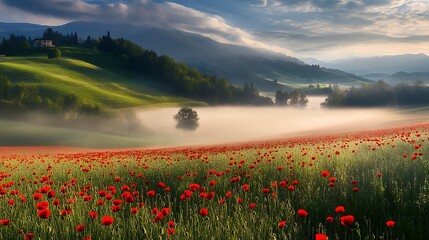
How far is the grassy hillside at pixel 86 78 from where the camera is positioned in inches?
4331

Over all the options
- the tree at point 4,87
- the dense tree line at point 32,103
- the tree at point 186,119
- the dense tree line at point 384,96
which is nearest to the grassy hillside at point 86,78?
the dense tree line at point 32,103

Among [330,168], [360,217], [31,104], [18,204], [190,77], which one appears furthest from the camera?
[190,77]

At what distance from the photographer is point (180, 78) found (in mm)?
161000

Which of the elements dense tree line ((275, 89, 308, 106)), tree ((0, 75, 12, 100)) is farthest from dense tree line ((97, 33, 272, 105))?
tree ((0, 75, 12, 100))

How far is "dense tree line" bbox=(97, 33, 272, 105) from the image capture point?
158 m

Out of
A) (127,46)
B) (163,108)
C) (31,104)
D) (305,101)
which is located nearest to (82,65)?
(127,46)

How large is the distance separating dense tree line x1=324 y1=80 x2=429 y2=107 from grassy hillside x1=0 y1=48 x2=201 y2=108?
61840mm

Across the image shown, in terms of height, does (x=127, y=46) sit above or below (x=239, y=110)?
above

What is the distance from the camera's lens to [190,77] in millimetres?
164000

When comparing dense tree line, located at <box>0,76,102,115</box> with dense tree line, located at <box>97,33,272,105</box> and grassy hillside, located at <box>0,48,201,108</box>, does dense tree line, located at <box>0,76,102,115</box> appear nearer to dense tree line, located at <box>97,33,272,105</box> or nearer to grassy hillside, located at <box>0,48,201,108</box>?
grassy hillside, located at <box>0,48,201,108</box>

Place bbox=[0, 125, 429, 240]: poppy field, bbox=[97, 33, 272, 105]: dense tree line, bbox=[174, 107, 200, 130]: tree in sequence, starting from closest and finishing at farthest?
bbox=[0, 125, 429, 240]: poppy field, bbox=[174, 107, 200, 130]: tree, bbox=[97, 33, 272, 105]: dense tree line

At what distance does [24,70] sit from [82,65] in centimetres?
3213

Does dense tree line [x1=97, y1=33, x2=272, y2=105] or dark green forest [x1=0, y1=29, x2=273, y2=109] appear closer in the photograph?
dark green forest [x1=0, y1=29, x2=273, y2=109]

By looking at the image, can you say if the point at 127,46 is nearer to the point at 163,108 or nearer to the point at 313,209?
the point at 163,108
